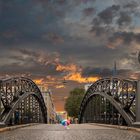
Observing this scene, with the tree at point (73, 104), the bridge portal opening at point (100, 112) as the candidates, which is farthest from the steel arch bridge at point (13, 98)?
the tree at point (73, 104)

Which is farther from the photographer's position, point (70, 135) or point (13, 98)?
point (13, 98)

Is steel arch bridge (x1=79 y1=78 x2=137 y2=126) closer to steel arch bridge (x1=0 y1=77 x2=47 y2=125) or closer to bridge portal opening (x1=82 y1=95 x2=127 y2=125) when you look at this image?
bridge portal opening (x1=82 y1=95 x2=127 y2=125)

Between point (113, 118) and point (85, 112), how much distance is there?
44.5 m

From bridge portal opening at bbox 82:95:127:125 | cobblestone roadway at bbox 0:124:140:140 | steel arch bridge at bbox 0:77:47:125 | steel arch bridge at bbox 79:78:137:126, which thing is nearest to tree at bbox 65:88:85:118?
bridge portal opening at bbox 82:95:127:125

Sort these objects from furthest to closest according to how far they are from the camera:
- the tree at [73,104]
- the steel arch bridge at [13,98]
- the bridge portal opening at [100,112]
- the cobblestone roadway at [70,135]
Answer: the tree at [73,104]
the bridge portal opening at [100,112]
the steel arch bridge at [13,98]
the cobblestone roadway at [70,135]

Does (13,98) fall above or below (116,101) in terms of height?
above

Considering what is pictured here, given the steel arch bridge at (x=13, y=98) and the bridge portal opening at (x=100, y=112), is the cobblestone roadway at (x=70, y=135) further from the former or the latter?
the bridge portal opening at (x=100, y=112)

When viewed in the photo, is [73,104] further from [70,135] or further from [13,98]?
[70,135]

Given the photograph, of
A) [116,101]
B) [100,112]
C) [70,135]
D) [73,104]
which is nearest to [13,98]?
[116,101]

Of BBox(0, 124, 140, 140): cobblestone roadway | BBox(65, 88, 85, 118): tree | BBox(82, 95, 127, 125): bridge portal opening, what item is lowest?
BBox(0, 124, 140, 140): cobblestone roadway

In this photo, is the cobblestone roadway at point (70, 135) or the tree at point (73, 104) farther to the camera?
the tree at point (73, 104)

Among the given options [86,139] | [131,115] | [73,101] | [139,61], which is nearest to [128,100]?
[131,115]

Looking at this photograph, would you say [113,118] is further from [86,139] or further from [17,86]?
[86,139]

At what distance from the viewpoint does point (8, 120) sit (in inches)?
1794
